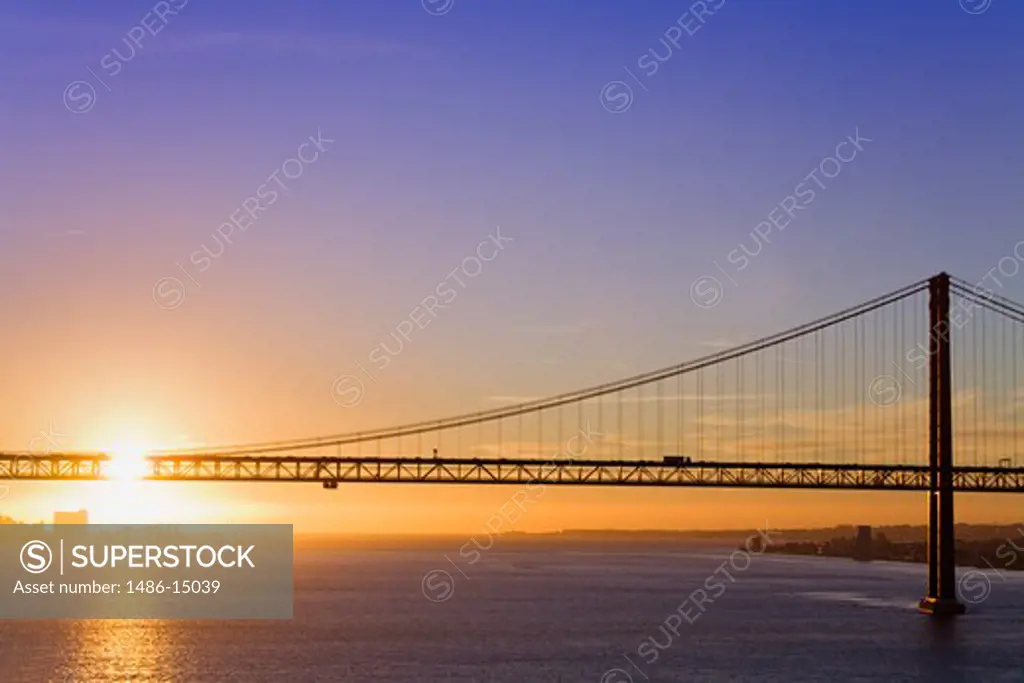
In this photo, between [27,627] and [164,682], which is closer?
[164,682]

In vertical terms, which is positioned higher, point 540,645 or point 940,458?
point 940,458

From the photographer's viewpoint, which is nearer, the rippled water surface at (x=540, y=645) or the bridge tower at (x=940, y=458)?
the rippled water surface at (x=540, y=645)

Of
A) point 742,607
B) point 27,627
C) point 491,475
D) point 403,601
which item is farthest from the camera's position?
point 403,601

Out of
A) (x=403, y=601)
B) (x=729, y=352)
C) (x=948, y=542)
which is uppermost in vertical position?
(x=729, y=352)

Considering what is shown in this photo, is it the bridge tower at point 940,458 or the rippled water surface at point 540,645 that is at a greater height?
the bridge tower at point 940,458

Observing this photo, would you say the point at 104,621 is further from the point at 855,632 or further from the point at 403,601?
the point at 855,632

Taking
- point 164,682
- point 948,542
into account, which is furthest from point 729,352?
point 164,682

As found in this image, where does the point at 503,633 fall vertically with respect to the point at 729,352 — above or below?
below

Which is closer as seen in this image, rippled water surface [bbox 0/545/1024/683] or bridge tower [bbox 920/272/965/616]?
rippled water surface [bbox 0/545/1024/683]

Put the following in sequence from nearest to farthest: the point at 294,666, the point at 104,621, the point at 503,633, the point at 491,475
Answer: the point at 294,666 → the point at 491,475 → the point at 503,633 → the point at 104,621

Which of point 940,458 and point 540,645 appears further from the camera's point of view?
point 940,458

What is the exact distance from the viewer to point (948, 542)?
86.8 metres

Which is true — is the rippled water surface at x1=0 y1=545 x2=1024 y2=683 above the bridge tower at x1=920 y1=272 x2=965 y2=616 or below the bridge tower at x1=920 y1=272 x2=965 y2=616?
below

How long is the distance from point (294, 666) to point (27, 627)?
3831cm
